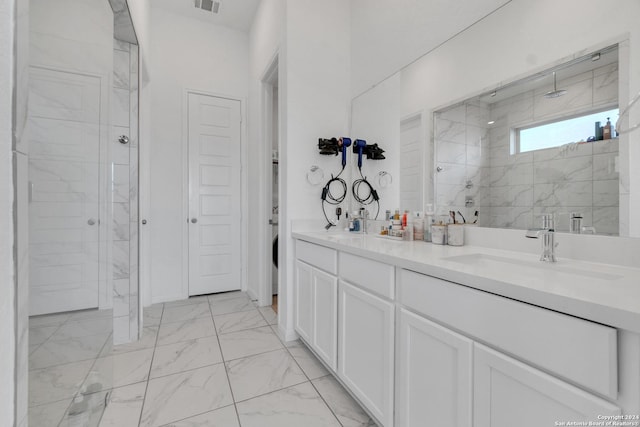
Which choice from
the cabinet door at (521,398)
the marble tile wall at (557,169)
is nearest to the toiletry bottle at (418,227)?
the marble tile wall at (557,169)

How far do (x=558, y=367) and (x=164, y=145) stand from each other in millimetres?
3482

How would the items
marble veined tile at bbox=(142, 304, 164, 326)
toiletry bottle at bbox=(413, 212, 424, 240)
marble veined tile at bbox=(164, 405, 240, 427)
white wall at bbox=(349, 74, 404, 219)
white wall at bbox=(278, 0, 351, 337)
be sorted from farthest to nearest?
marble veined tile at bbox=(142, 304, 164, 326)
white wall at bbox=(278, 0, 351, 337)
white wall at bbox=(349, 74, 404, 219)
toiletry bottle at bbox=(413, 212, 424, 240)
marble veined tile at bbox=(164, 405, 240, 427)

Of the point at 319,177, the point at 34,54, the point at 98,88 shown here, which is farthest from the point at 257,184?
the point at 34,54

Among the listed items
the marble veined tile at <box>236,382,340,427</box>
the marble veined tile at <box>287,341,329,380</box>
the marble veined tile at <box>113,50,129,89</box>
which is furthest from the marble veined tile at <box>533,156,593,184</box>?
the marble veined tile at <box>113,50,129,89</box>

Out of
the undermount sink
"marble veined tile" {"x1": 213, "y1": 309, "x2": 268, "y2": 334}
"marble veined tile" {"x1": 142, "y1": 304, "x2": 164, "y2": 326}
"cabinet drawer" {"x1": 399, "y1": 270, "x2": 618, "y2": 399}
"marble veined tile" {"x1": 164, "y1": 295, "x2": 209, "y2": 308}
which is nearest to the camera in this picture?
"cabinet drawer" {"x1": 399, "y1": 270, "x2": 618, "y2": 399}

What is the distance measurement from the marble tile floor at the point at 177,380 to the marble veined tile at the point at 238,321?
0.06 meters

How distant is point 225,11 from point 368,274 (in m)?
3.33

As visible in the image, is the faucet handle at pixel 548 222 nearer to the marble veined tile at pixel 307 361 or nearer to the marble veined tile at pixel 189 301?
the marble veined tile at pixel 307 361

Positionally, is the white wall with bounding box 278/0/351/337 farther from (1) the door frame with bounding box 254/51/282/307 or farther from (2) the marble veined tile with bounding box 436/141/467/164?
(2) the marble veined tile with bounding box 436/141/467/164

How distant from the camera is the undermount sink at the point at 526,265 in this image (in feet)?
3.04

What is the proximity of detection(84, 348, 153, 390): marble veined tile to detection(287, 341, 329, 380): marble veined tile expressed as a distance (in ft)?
3.12

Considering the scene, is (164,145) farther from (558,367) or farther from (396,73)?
(558,367)

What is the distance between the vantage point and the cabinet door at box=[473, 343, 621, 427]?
601 millimetres

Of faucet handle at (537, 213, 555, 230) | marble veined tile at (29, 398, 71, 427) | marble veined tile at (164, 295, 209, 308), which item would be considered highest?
faucet handle at (537, 213, 555, 230)
